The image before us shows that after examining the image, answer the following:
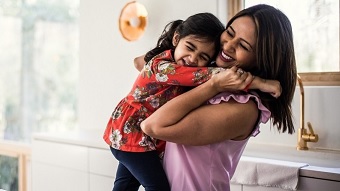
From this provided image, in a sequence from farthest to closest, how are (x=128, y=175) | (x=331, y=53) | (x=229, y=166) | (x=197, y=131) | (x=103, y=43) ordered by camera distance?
(x=103, y=43) → (x=331, y=53) → (x=128, y=175) → (x=229, y=166) → (x=197, y=131)

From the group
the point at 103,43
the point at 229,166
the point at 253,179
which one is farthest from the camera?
the point at 103,43

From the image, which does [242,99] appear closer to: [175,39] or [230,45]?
[230,45]

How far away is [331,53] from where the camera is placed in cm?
221

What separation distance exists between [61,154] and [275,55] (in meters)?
1.65

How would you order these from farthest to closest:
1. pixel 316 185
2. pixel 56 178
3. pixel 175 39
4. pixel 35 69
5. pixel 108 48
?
pixel 35 69, pixel 108 48, pixel 56 178, pixel 316 185, pixel 175 39

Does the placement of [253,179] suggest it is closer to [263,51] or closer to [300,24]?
[263,51]

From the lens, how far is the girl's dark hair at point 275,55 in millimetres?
1346

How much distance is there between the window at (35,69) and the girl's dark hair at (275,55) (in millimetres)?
2689

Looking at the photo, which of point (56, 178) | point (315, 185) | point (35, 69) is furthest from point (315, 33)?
point (35, 69)

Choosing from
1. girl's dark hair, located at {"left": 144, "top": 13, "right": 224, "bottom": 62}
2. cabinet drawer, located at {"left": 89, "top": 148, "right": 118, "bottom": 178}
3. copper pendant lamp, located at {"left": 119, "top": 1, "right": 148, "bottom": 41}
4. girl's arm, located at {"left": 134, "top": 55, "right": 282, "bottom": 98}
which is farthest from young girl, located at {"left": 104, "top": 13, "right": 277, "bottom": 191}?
copper pendant lamp, located at {"left": 119, "top": 1, "right": 148, "bottom": 41}

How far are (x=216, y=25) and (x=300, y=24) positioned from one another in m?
0.93

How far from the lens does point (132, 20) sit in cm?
283

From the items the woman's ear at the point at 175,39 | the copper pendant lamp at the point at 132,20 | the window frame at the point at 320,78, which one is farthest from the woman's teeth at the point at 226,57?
the copper pendant lamp at the point at 132,20

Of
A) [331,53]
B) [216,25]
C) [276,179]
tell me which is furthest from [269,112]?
[331,53]
